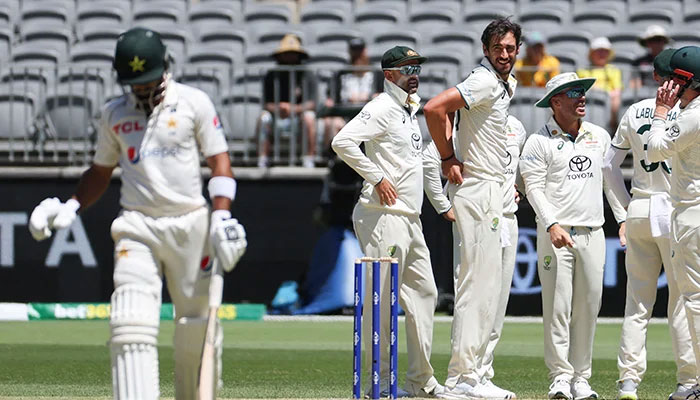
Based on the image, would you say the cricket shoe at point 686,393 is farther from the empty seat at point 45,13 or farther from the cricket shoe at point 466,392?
the empty seat at point 45,13

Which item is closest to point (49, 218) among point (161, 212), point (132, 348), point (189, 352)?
point (161, 212)

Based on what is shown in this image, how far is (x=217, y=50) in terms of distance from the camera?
653 inches

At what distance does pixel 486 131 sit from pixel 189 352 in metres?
2.57

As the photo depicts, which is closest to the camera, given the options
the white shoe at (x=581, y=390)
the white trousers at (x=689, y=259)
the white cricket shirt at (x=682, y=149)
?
the white cricket shirt at (x=682, y=149)

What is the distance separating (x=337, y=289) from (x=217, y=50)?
401cm

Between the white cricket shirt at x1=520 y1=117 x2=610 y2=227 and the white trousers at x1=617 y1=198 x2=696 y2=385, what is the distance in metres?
0.27

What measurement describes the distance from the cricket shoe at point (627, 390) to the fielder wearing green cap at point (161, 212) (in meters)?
2.74

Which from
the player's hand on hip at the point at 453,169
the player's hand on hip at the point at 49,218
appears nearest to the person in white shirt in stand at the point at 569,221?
the player's hand on hip at the point at 453,169

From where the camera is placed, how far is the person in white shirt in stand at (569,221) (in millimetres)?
8203

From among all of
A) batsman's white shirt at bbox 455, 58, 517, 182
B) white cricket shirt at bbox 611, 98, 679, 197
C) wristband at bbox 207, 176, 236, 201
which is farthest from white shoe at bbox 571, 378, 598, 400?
wristband at bbox 207, 176, 236, 201

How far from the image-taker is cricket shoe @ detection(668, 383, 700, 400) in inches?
304

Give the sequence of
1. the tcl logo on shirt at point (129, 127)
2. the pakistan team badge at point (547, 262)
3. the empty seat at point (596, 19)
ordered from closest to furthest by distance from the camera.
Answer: the tcl logo on shirt at point (129, 127), the pakistan team badge at point (547, 262), the empty seat at point (596, 19)

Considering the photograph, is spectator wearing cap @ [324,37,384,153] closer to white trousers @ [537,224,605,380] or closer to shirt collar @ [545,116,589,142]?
shirt collar @ [545,116,589,142]

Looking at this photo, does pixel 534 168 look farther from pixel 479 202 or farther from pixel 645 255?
pixel 645 255
